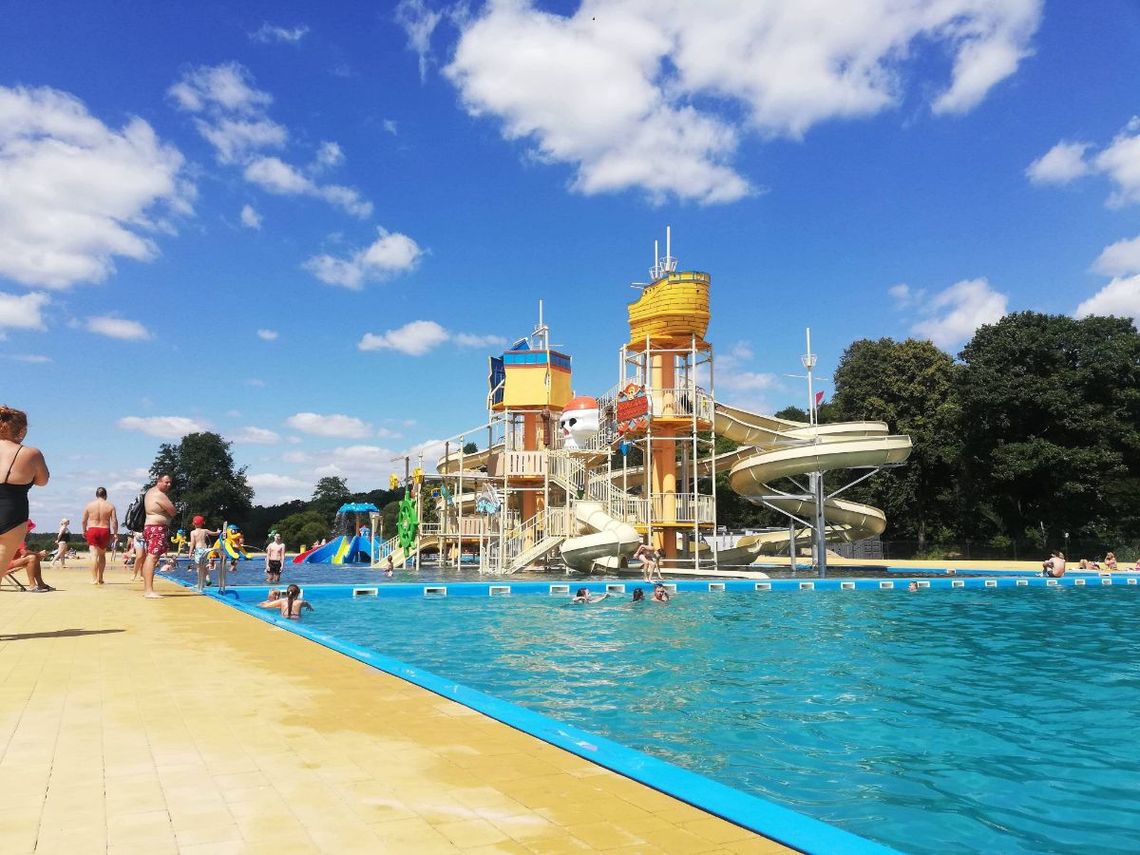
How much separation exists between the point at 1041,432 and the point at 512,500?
1037 inches

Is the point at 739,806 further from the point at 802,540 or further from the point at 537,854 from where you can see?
the point at 802,540

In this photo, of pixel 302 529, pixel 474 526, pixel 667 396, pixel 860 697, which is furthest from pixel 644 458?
pixel 302 529

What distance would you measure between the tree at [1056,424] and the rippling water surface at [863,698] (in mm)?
22408

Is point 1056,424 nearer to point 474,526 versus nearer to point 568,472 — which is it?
point 568,472

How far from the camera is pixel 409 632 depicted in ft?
46.5

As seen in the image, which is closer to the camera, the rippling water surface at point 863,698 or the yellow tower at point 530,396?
the rippling water surface at point 863,698

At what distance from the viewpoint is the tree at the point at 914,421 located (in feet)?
143

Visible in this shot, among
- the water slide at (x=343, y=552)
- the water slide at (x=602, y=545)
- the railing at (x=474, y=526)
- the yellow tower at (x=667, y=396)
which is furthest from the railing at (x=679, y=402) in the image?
the water slide at (x=343, y=552)

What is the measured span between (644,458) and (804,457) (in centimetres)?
633

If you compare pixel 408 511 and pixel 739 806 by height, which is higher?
pixel 408 511

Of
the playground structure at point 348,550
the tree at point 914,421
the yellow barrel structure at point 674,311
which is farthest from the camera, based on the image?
the playground structure at point 348,550

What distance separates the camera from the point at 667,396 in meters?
30.6

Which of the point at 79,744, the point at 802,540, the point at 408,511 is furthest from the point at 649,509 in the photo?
the point at 79,744

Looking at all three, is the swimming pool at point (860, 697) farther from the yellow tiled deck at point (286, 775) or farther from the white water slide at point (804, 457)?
the white water slide at point (804, 457)
